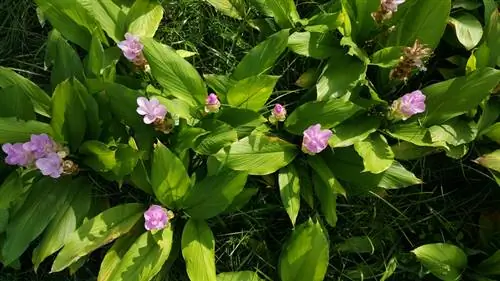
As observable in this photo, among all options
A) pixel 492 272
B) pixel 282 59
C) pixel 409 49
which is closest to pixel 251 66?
pixel 282 59

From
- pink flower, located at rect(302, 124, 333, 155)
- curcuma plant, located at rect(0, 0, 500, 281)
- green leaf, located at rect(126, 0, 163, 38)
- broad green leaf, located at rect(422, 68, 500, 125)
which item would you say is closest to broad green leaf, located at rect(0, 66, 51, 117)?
curcuma plant, located at rect(0, 0, 500, 281)

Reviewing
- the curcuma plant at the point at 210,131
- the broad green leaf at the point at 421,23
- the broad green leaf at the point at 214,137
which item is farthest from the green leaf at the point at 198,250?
the broad green leaf at the point at 421,23

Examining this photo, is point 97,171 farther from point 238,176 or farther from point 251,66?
point 251,66

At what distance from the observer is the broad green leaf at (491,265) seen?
1.85 meters

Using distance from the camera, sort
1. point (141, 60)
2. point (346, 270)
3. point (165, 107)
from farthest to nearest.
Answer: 1. point (346, 270)
2. point (141, 60)
3. point (165, 107)

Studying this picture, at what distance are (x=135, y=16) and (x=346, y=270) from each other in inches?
41.5

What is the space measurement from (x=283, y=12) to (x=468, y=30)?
591mm

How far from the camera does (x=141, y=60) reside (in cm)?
181

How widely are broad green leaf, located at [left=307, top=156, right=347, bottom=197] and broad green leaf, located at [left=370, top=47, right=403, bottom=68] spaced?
1.12 ft

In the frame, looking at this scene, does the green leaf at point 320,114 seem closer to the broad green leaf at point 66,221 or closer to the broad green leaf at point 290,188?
the broad green leaf at point 290,188

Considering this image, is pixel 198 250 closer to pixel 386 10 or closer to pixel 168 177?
pixel 168 177

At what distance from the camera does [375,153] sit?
5.83ft

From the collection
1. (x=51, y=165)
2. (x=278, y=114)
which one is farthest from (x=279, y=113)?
(x=51, y=165)

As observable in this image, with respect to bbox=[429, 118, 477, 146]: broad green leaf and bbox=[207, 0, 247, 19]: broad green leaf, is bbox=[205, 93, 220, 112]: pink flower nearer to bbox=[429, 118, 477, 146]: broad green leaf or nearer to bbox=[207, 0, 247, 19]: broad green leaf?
bbox=[207, 0, 247, 19]: broad green leaf
